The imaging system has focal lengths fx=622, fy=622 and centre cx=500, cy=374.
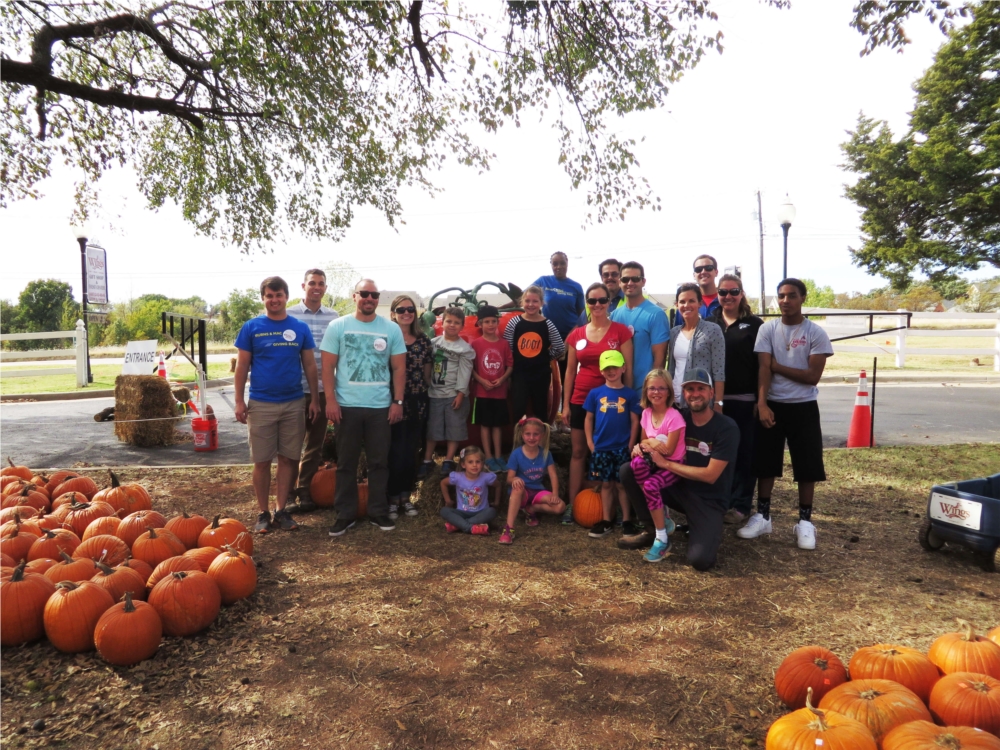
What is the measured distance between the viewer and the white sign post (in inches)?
380

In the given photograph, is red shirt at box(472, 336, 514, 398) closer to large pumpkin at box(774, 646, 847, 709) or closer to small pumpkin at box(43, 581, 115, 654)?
small pumpkin at box(43, 581, 115, 654)

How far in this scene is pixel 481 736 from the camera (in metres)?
2.52

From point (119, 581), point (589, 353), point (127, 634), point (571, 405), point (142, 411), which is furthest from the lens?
point (142, 411)

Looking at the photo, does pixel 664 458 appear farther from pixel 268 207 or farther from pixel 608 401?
pixel 268 207

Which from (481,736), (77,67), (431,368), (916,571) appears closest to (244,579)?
(481,736)

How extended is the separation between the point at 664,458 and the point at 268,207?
802 centimetres

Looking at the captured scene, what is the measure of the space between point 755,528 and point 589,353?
1.92 m

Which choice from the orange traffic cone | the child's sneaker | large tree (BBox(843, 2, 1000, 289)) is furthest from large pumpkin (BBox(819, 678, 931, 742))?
large tree (BBox(843, 2, 1000, 289))

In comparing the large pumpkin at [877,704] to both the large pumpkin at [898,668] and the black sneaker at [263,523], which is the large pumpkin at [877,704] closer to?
the large pumpkin at [898,668]

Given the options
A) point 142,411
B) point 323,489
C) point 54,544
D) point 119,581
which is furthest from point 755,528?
point 142,411

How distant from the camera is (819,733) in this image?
2.15 meters

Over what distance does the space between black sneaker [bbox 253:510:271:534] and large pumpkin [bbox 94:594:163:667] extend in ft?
6.42

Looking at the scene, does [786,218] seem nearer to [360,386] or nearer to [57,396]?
[360,386]

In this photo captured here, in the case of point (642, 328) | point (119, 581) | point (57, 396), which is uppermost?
point (642, 328)
